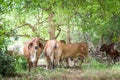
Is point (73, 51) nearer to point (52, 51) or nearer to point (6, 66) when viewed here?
point (52, 51)

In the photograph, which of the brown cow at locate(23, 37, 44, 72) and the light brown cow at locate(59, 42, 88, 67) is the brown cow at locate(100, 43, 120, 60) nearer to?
the light brown cow at locate(59, 42, 88, 67)

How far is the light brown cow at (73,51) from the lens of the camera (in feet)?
44.2

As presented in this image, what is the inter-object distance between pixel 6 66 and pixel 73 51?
17.8 feet

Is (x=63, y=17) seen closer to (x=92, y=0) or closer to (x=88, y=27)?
(x=88, y=27)

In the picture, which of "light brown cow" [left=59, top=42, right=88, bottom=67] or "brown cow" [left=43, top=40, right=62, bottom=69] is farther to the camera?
"light brown cow" [left=59, top=42, right=88, bottom=67]

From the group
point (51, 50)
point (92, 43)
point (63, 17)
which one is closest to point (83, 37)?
point (92, 43)

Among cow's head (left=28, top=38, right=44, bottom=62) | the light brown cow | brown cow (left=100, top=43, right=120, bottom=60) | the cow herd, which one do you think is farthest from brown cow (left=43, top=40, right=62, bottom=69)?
brown cow (left=100, top=43, right=120, bottom=60)

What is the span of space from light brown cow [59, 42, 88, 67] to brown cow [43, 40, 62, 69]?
34.2 inches

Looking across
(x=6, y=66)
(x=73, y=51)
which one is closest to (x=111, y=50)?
(x=73, y=51)

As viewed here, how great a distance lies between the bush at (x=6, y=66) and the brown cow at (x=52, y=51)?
3.02 metres

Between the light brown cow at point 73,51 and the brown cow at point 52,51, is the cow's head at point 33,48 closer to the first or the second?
the brown cow at point 52,51

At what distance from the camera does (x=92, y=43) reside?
19.3 metres

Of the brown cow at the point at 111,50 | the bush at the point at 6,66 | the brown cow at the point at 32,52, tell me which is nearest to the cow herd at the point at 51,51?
the brown cow at the point at 32,52

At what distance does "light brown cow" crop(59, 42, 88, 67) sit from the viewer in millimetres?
13461
